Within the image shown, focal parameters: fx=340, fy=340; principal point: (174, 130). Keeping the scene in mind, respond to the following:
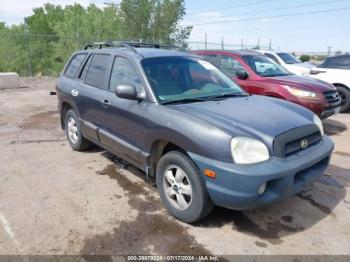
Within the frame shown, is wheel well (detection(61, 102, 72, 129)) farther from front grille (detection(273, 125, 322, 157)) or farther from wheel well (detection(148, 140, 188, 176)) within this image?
front grille (detection(273, 125, 322, 157))

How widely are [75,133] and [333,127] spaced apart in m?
5.75

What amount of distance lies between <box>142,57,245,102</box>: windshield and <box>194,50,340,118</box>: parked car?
2.12 m

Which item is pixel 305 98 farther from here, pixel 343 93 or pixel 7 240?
pixel 7 240

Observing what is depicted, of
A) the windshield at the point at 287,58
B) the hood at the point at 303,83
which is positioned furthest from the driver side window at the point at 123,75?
the windshield at the point at 287,58

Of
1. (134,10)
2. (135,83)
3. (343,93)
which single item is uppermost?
(134,10)

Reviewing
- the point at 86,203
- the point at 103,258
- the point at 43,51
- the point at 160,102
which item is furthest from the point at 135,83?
the point at 43,51

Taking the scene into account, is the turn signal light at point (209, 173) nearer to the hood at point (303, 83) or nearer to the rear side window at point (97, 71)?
the rear side window at point (97, 71)

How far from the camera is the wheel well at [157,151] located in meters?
3.67

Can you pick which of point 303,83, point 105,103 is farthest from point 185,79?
point 303,83

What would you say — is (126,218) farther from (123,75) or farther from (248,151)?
(123,75)

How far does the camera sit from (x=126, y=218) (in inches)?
142

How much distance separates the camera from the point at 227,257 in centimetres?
299

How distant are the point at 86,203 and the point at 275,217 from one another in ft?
6.98

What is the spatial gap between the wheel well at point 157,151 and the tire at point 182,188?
6.4 inches
